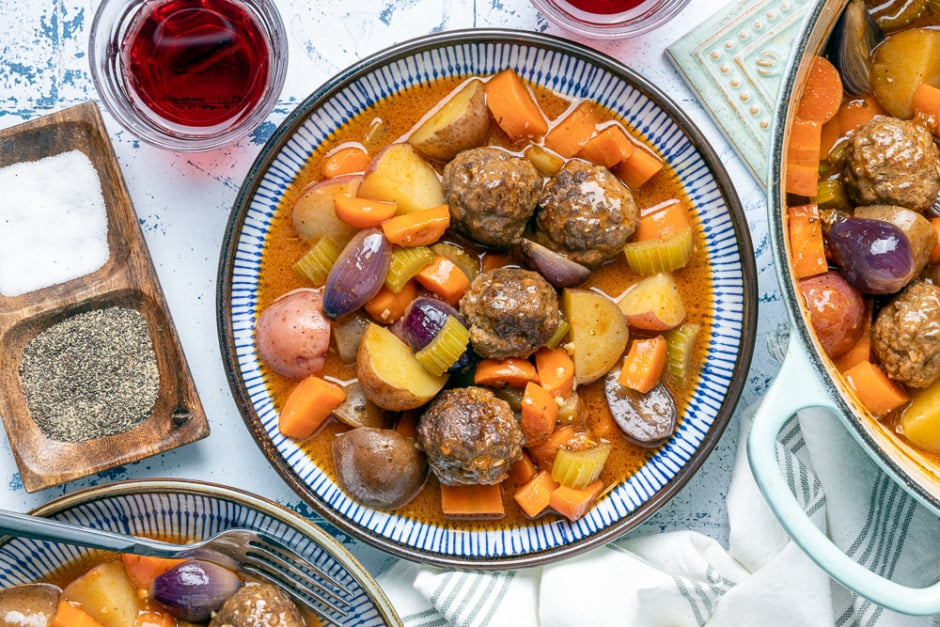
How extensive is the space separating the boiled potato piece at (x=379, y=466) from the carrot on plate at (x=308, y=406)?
3.8 inches

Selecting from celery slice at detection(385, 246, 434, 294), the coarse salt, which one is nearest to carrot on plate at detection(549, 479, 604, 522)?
celery slice at detection(385, 246, 434, 294)

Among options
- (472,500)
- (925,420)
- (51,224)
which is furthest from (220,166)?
(925,420)

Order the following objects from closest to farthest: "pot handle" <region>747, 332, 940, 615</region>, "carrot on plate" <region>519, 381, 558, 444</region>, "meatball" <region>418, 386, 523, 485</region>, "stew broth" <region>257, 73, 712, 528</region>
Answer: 1. "pot handle" <region>747, 332, 940, 615</region>
2. "meatball" <region>418, 386, 523, 485</region>
3. "carrot on plate" <region>519, 381, 558, 444</region>
4. "stew broth" <region>257, 73, 712, 528</region>

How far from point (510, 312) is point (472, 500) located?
610 millimetres

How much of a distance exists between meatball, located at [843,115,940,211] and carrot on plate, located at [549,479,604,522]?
1.10 metres

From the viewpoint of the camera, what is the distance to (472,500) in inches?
108

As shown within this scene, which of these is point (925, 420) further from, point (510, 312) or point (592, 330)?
point (510, 312)

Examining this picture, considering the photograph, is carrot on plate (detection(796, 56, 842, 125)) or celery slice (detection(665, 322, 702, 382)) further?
celery slice (detection(665, 322, 702, 382))

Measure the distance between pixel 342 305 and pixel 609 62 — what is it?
1.01 meters

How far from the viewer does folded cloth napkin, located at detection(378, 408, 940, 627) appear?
2791 millimetres

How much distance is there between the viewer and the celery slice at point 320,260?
2.71 metres

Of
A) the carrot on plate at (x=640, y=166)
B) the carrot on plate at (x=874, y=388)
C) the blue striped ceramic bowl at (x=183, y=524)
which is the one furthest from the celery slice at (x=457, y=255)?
the carrot on plate at (x=874, y=388)

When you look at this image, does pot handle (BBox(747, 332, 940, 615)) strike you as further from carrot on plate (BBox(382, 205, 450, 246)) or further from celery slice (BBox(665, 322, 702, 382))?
carrot on plate (BBox(382, 205, 450, 246))

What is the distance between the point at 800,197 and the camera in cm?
249
